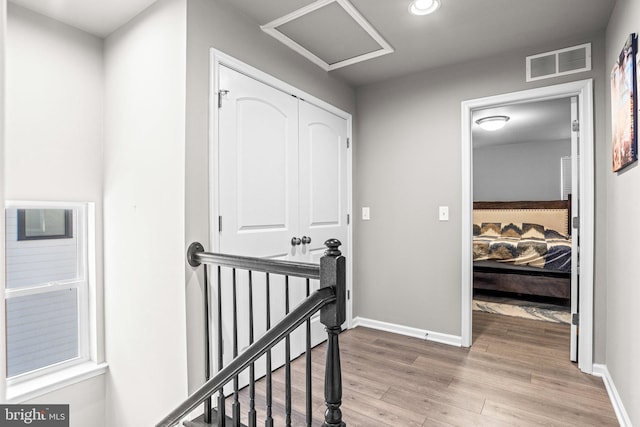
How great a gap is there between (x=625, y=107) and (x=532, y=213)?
441cm

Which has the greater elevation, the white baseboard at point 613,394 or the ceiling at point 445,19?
the ceiling at point 445,19

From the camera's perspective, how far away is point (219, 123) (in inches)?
80.4

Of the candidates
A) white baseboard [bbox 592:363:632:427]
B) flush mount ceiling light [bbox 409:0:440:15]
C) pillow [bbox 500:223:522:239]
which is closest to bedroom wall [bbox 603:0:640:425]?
white baseboard [bbox 592:363:632:427]

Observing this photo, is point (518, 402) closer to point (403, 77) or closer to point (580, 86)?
point (580, 86)

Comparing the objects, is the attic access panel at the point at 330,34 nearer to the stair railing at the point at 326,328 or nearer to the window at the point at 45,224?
the stair railing at the point at 326,328

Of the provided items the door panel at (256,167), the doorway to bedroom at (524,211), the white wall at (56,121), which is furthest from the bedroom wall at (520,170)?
the white wall at (56,121)

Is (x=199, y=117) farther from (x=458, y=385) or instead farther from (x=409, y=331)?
(x=409, y=331)

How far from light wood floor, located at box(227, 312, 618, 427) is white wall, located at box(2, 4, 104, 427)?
164 centimetres

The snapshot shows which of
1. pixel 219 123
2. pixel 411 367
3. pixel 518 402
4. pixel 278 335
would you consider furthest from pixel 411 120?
pixel 278 335

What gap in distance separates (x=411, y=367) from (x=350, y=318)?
931 millimetres

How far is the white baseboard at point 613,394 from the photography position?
1.77 meters

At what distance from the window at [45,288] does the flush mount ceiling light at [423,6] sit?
2585mm

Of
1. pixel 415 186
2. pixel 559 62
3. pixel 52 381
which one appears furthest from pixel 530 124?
pixel 52 381

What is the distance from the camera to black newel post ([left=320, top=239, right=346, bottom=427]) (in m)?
1.16
